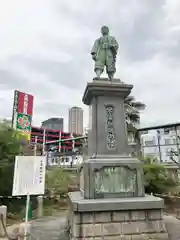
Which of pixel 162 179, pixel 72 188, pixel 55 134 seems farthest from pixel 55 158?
pixel 162 179

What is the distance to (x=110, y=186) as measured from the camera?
5.79 m

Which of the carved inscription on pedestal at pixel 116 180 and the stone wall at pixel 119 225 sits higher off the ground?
the carved inscription on pedestal at pixel 116 180

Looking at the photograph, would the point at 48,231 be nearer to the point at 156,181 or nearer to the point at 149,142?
the point at 156,181


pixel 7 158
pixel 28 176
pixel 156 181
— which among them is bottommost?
pixel 156 181

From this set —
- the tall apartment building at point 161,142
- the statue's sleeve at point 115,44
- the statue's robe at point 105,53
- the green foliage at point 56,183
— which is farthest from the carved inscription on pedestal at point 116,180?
the tall apartment building at point 161,142

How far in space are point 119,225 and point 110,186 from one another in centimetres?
101

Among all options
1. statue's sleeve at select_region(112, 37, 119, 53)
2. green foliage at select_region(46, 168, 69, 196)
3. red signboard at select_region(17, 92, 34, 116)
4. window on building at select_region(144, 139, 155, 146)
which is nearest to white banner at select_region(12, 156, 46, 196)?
statue's sleeve at select_region(112, 37, 119, 53)

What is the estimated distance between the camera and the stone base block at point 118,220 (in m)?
4.92

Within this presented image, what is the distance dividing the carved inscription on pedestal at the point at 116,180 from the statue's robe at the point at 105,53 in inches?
122

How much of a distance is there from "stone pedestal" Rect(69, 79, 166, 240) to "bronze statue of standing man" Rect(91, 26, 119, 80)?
1.39 ft

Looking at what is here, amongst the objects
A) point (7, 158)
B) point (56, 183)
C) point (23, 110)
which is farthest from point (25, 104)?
point (7, 158)

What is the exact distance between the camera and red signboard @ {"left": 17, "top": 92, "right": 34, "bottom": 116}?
2921 cm

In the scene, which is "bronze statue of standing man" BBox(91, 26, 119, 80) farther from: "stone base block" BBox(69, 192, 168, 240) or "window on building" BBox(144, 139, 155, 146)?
"window on building" BBox(144, 139, 155, 146)

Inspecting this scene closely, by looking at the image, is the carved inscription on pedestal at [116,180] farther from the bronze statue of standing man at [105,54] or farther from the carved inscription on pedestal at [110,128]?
the bronze statue of standing man at [105,54]
